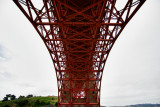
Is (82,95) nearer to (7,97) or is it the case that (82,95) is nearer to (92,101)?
(92,101)

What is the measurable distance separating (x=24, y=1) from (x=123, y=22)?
303 inches

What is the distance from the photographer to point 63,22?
859 cm

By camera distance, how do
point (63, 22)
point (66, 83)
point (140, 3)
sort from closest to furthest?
point (140, 3) → point (63, 22) → point (66, 83)

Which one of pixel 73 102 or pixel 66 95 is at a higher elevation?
pixel 66 95

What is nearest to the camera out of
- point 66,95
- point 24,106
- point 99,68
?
point 99,68

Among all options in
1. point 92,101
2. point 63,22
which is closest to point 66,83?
point 92,101

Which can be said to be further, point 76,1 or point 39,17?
point 76,1

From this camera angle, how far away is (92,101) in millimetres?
21781

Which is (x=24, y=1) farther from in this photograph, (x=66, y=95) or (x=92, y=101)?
(x=92, y=101)

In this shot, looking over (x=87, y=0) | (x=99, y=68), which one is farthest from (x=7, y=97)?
(x=87, y=0)

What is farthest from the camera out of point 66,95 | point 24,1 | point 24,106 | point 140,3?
point 24,106

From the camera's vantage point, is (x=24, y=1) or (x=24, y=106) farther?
(x=24, y=106)

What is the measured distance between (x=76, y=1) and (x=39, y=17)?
13.3 feet

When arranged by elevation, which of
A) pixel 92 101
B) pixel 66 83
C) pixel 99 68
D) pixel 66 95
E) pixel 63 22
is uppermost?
pixel 63 22
